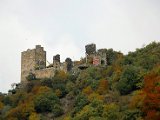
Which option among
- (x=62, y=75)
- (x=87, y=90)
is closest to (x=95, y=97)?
(x=87, y=90)

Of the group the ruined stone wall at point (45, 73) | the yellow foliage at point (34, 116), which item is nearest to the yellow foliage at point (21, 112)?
the yellow foliage at point (34, 116)

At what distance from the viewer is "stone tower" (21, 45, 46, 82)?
9675 cm

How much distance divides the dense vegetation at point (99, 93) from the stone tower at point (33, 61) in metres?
2.21

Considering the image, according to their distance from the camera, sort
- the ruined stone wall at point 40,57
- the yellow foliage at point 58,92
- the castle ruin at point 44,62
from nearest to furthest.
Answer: the yellow foliage at point 58,92
the castle ruin at point 44,62
the ruined stone wall at point 40,57

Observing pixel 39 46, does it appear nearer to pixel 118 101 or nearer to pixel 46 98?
pixel 46 98

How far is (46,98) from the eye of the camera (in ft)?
282

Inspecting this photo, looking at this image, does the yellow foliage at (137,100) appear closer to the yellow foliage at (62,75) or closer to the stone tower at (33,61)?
the yellow foliage at (62,75)

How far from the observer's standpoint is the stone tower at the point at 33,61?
96.8m

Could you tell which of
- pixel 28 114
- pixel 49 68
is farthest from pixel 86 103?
pixel 49 68

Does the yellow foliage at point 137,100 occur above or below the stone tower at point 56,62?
below

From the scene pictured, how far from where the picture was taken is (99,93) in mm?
82062

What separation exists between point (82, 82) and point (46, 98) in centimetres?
509

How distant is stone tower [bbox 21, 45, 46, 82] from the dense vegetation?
2212 millimetres

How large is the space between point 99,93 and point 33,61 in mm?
17926
